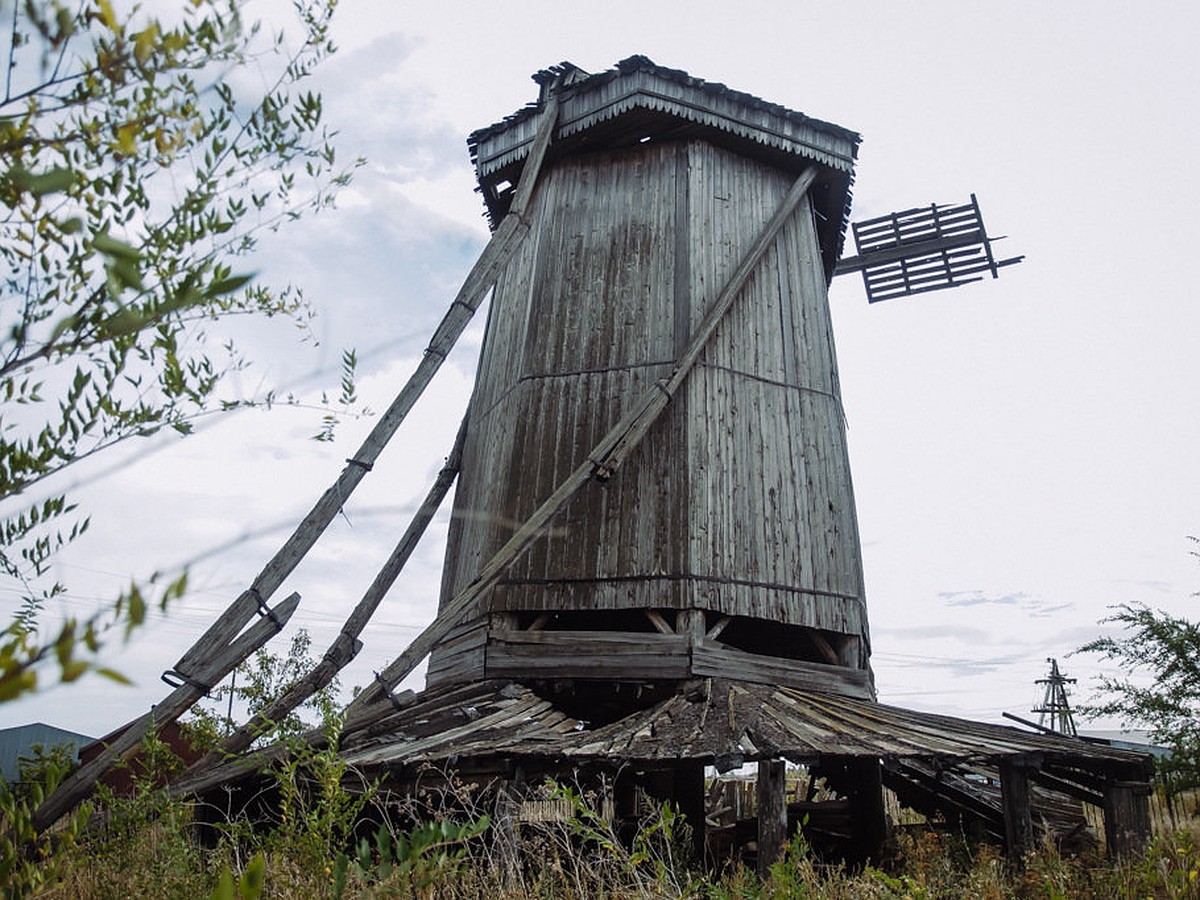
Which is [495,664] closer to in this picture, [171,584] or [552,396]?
[552,396]

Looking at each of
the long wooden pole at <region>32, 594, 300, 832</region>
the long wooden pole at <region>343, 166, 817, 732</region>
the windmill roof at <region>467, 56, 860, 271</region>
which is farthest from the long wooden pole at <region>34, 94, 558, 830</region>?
the long wooden pole at <region>343, 166, 817, 732</region>

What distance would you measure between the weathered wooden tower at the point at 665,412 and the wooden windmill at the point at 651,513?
32mm

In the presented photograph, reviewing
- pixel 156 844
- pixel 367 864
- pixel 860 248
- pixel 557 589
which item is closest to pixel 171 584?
pixel 367 864

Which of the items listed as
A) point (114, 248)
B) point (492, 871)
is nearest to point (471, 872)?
point (492, 871)

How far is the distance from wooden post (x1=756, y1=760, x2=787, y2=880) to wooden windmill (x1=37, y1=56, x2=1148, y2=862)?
29 millimetres

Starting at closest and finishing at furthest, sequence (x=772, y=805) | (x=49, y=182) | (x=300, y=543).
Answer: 1. (x=49, y=182)
2. (x=772, y=805)
3. (x=300, y=543)

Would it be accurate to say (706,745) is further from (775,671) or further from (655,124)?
(655,124)

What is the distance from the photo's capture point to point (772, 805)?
8.62m

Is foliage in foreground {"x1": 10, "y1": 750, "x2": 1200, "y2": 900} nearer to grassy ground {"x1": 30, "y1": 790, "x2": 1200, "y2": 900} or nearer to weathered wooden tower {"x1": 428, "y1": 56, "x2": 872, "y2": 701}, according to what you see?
grassy ground {"x1": 30, "y1": 790, "x2": 1200, "y2": 900}

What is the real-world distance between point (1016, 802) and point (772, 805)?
2.71m

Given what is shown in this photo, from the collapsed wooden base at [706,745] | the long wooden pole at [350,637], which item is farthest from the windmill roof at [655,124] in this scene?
the collapsed wooden base at [706,745]

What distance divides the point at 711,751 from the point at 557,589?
3271mm

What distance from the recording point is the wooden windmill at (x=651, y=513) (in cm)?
901

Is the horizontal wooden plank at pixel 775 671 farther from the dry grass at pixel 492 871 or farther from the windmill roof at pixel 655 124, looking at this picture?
the windmill roof at pixel 655 124
